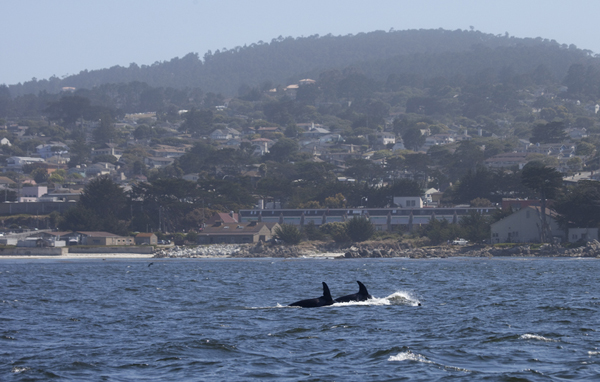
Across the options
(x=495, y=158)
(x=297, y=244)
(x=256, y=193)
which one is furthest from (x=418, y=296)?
(x=495, y=158)

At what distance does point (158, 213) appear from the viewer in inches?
4082

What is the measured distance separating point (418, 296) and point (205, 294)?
9191 millimetres

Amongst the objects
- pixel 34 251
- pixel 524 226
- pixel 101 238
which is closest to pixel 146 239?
pixel 101 238

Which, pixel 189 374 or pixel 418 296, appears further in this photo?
pixel 418 296

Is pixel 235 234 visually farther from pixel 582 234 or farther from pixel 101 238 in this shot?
pixel 582 234

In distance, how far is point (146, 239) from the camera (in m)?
94.4

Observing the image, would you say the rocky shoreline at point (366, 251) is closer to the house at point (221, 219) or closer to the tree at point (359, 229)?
the tree at point (359, 229)

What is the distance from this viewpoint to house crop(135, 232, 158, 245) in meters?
94.3

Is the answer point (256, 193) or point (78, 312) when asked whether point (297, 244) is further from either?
point (78, 312)

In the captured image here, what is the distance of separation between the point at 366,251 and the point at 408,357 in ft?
212

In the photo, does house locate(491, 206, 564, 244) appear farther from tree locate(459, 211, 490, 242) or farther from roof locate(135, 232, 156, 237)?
roof locate(135, 232, 156, 237)

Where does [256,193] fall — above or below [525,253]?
above

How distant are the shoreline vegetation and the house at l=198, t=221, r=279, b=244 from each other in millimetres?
3206

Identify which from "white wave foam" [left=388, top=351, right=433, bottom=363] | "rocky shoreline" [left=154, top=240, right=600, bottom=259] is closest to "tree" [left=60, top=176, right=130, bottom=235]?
"rocky shoreline" [left=154, top=240, right=600, bottom=259]
